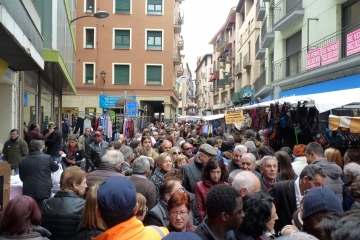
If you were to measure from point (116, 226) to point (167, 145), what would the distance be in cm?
688

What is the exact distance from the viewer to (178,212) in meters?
4.02

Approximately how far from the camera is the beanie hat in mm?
2689

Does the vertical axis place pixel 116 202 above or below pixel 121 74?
below

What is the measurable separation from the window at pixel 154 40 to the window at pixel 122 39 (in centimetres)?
175

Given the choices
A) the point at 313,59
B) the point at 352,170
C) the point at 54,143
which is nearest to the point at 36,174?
the point at 352,170

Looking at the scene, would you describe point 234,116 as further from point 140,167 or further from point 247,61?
point 247,61

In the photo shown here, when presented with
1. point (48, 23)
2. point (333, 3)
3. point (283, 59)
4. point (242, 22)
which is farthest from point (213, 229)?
point (242, 22)

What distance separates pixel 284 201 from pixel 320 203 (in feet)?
7.15

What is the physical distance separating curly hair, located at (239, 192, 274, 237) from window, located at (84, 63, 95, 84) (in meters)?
32.7

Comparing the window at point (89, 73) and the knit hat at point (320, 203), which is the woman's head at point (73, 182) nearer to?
the knit hat at point (320, 203)

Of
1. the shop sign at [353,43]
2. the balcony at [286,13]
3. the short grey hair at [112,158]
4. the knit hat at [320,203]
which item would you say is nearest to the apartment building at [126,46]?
the balcony at [286,13]

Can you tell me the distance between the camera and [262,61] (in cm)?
3472

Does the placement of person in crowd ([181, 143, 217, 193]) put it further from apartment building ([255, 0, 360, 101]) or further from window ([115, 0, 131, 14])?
window ([115, 0, 131, 14])

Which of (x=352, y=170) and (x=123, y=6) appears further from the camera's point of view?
(x=123, y=6)
